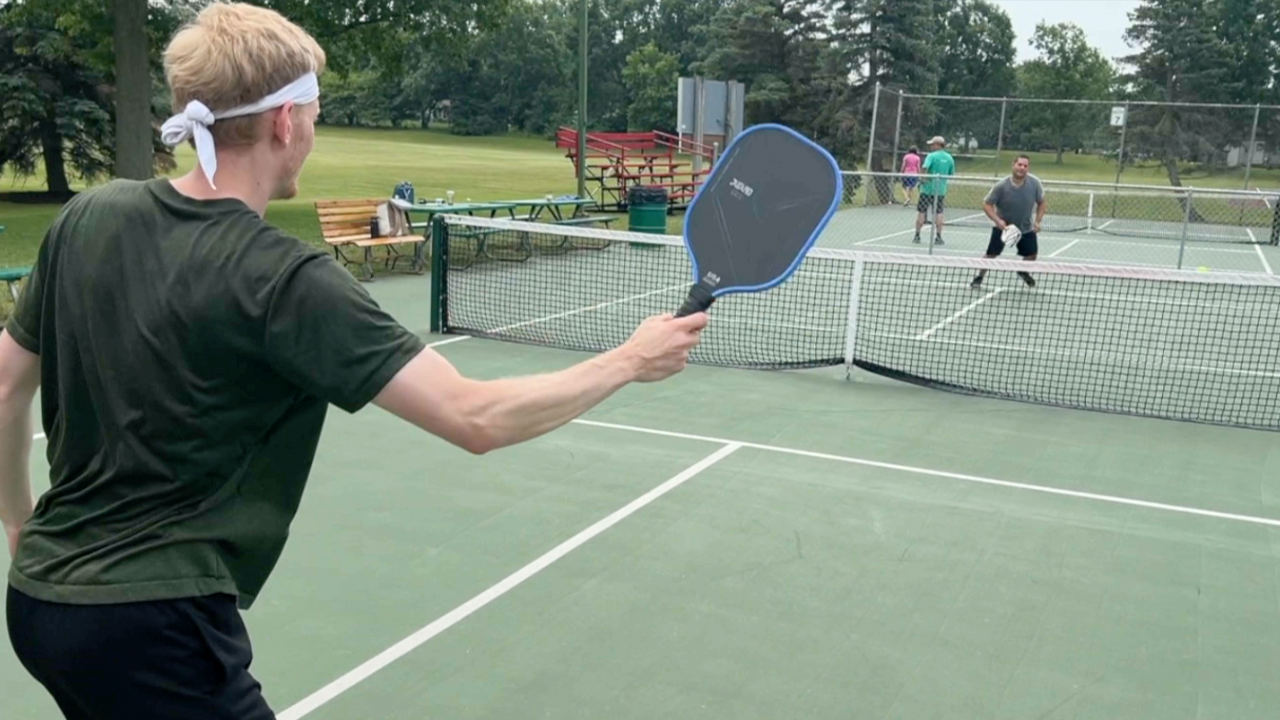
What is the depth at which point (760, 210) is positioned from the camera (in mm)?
2836

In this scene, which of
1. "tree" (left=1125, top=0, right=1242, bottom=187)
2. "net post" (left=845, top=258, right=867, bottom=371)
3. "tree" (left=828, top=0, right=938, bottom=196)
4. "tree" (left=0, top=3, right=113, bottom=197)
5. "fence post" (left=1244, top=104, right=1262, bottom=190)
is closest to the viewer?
"net post" (left=845, top=258, right=867, bottom=371)

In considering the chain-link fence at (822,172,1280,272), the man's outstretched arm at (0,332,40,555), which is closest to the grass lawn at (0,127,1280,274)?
the chain-link fence at (822,172,1280,272)

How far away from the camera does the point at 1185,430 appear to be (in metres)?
7.95

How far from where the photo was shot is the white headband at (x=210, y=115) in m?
1.88

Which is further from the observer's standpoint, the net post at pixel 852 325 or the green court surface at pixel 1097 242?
the green court surface at pixel 1097 242

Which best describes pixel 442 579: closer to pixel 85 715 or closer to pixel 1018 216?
pixel 85 715

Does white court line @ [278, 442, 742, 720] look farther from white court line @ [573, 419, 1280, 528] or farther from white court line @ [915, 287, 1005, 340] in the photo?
white court line @ [915, 287, 1005, 340]

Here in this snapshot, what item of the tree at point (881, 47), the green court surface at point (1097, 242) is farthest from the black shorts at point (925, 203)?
the tree at point (881, 47)

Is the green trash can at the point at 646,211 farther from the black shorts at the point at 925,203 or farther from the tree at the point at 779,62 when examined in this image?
the tree at the point at 779,62

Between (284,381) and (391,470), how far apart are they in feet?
15.1

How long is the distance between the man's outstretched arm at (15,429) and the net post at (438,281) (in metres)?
8.23

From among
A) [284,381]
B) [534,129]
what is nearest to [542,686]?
[284,381]

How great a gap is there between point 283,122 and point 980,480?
5.44 meters

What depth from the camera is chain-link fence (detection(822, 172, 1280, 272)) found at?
19.0 m
